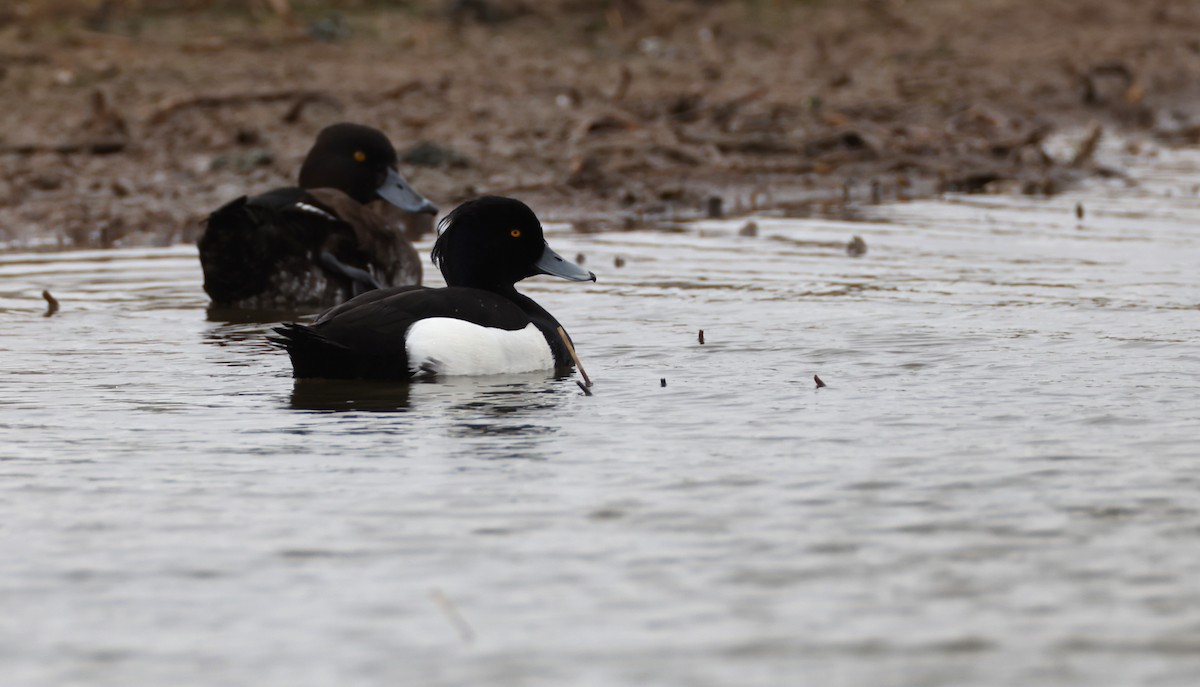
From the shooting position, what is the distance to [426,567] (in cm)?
517

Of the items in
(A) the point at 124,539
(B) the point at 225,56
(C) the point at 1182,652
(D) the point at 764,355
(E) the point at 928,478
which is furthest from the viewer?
(B) the point at 225,56

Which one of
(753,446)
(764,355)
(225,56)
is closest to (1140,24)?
(225,56)

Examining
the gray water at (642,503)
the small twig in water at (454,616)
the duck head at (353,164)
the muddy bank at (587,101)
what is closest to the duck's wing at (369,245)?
the duck head at (353,164)

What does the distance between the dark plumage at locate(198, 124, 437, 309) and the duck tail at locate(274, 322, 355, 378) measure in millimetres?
2165

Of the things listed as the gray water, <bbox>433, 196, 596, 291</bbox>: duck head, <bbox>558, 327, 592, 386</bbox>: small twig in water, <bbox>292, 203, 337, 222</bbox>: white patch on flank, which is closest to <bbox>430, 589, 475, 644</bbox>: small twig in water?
the gray water

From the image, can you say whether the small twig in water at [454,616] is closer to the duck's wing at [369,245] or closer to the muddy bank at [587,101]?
the duck's wing at [369,245]

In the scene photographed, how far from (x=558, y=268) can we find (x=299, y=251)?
84.5 inches

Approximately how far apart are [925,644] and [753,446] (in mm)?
2151

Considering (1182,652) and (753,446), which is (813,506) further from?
(1182,652)

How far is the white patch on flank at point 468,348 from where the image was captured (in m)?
7.98

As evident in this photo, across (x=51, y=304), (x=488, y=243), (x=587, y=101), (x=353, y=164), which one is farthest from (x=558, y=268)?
(x=587, y=101)

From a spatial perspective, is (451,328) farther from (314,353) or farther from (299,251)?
(299,251)

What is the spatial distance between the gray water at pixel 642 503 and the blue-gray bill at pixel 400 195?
204 cm

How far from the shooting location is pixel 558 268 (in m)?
8.98
